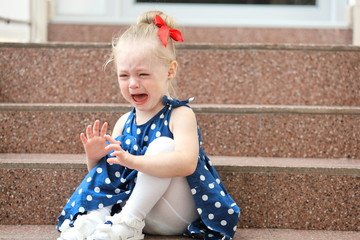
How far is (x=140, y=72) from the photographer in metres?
1.73

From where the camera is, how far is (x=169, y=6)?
12.1 feet

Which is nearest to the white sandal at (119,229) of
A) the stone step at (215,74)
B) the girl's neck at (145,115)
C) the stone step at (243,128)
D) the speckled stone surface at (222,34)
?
the girl's neck at (145,115)

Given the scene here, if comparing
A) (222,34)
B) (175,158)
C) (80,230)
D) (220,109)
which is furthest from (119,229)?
(222,34)

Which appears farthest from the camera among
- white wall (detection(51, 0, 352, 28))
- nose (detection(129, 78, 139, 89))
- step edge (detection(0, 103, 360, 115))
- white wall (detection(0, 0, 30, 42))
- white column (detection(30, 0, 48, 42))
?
white wall (detection(51, 0, 352, 28))

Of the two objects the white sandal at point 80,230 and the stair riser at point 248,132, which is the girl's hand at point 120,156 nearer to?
the white sandal at point 80,230

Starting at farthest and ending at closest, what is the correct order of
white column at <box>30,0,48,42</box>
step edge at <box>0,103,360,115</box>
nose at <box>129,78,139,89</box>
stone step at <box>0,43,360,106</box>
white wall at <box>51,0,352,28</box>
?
white wall at <box>51,0,352,28</box>
white column at <box>30,0,48,42</box>
stone step at <box>0,43,360,106</box>
step edge at <box>0,103,360,115</box>
nose at <box>129,78,139,89</box>

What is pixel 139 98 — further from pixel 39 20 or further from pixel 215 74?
pixel 39 20

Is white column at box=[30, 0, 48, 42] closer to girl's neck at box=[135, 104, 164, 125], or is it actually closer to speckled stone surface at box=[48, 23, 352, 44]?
speckled stone surface at box=[48, 23, 352, 44]

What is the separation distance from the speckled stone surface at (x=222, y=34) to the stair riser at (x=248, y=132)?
1.31 meters

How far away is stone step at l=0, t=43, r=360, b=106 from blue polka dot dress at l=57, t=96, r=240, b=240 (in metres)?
0.70

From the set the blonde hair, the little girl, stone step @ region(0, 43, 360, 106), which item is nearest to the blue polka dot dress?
the little girl

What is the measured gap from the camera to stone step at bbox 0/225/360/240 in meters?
1.78

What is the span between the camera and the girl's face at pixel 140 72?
173 cm

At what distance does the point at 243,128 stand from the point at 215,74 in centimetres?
39
